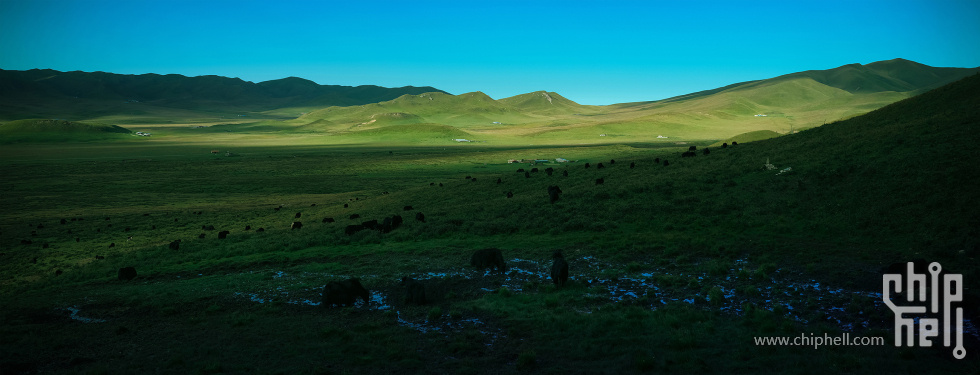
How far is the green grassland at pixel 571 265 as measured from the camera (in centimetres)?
1162

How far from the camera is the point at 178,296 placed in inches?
690

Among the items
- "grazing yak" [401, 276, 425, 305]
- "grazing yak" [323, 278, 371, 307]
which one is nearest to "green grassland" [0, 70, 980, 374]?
"grazing yak" [401, 276, 425, 305]

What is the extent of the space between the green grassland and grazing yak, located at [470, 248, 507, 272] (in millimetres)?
443

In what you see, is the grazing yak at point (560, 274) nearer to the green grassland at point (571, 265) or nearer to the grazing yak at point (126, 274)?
the green grassland at point (571, 265)

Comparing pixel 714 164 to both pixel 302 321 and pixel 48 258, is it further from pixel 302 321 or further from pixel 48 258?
pixel 48 258

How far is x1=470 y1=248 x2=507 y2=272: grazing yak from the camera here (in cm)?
1902

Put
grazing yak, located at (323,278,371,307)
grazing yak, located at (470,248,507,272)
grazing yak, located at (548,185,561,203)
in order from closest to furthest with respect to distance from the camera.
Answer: grazing yak, located at (323,278,371,307) → grazing yak, located at (470,248,507,272) → grazing yak, located at (548,185,561,203)

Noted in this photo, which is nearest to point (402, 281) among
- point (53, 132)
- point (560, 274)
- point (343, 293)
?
point (343, 293)

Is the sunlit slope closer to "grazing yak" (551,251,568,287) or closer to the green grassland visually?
the green grassland

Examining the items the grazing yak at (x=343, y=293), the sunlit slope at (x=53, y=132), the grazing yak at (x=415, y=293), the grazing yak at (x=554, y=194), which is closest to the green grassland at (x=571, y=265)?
the grazing yak at (x=415, y=293)

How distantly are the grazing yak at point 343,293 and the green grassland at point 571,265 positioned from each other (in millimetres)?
351

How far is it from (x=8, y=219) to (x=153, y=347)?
1546 inches

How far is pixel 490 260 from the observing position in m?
19.2

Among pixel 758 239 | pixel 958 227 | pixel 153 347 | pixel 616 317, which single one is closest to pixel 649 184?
pixel 758 239
